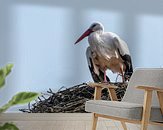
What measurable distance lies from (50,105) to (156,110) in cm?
213

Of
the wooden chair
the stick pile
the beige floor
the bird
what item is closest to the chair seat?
the wooden chair

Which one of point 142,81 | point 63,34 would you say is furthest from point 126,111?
point 63,34

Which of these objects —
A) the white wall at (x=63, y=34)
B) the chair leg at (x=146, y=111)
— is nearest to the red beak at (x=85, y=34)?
the white wall at (x=63, y=34)

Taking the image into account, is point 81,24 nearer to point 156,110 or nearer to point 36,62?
point 36,62

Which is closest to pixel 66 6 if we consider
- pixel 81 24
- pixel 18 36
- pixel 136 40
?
pixel 81 24

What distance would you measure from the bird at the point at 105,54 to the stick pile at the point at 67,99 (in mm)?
229

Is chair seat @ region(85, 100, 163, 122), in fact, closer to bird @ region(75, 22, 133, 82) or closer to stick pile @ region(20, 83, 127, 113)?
bird @ region(75, 22, 133, 82)

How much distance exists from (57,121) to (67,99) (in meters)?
0.59

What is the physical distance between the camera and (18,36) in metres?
4.39

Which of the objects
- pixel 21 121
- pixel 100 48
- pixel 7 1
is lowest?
pixel 21 121

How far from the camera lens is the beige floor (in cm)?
357

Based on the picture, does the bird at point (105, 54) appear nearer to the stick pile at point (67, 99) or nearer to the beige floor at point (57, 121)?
the stick pile at point (67, 99)

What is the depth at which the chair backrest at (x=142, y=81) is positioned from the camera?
9.30 feet

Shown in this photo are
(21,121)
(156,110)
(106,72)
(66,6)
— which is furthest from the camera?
(66,6)
